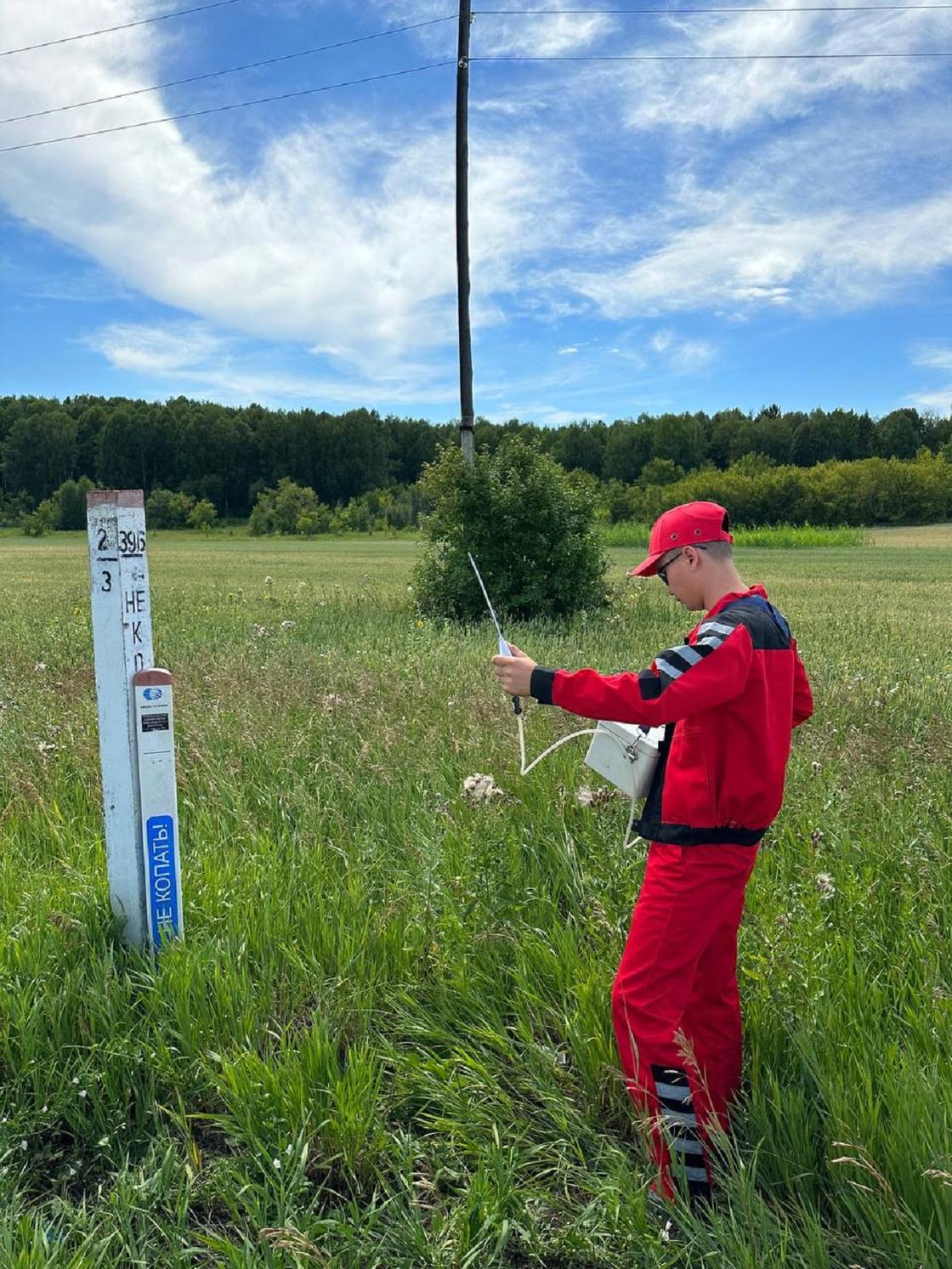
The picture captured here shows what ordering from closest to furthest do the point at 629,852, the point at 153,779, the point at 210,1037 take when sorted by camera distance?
the point at 210,1037
the point at 153,779
the point at 629,852

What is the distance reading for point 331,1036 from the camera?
2.84 meters

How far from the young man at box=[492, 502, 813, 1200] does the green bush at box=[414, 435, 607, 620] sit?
32.7ft

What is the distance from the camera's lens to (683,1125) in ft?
7.80

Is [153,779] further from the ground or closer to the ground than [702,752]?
closer to the ground

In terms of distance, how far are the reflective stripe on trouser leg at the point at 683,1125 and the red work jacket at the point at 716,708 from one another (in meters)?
0.61

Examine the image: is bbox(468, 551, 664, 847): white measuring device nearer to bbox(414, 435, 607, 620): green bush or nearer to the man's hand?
the man's hand

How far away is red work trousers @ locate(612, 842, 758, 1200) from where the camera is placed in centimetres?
238

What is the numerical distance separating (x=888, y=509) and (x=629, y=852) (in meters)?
73.3

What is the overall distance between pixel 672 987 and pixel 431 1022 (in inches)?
33.6

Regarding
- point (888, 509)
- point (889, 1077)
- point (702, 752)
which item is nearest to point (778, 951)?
point (889, 1077)

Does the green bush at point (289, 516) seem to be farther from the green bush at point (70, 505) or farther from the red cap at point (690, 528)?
the red cap at point (690, 528)

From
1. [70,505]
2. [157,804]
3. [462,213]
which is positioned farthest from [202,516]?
[157,804]

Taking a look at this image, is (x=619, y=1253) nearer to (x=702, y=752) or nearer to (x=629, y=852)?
(x=702, y=752)

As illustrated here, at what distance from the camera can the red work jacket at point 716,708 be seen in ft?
7.55
